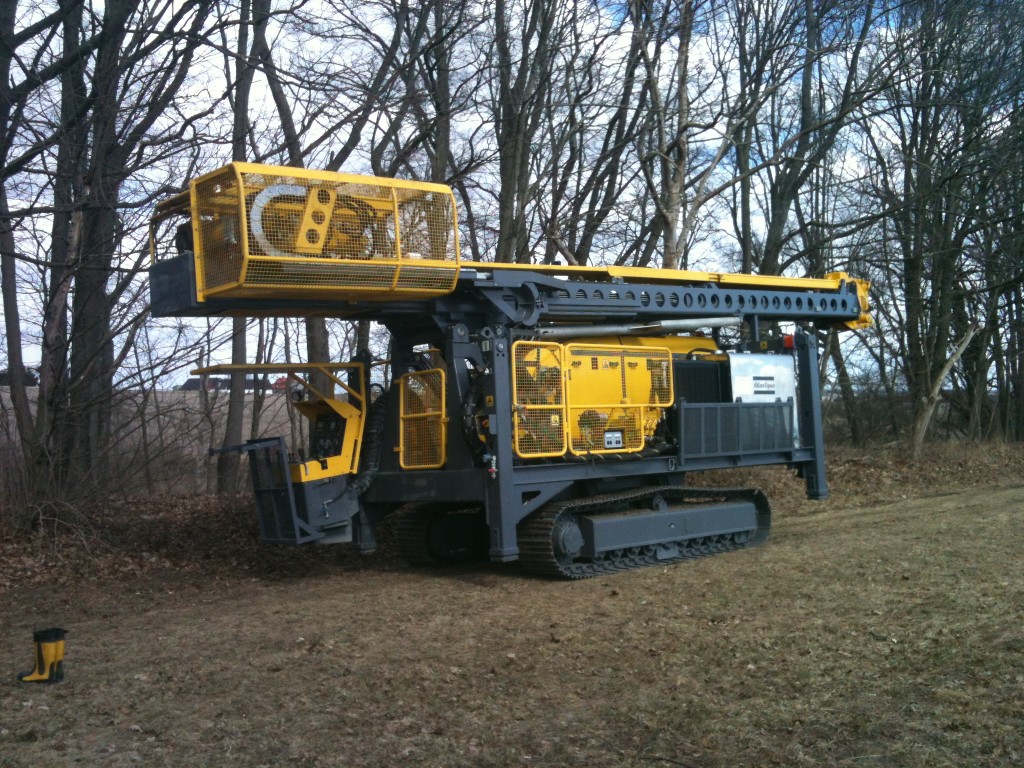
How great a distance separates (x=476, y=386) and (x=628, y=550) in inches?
100

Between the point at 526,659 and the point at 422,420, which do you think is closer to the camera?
the point at 526,659

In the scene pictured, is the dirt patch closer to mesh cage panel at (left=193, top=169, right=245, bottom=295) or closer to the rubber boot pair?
the rubber boot pair

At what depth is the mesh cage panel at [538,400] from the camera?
1082 centimetres

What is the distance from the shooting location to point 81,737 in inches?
229

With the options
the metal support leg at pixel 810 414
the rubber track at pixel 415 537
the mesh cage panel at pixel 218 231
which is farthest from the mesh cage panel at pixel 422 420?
the metal support leg at pixel 810 414

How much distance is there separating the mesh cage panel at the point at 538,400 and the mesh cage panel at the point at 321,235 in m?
1.18

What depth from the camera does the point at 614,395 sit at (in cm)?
1161

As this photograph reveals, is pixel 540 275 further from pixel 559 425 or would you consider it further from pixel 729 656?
pixel 729 656

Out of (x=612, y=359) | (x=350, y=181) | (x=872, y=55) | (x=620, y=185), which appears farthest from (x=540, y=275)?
(x=872, y=55)

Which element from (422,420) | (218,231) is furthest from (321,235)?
(422,420)

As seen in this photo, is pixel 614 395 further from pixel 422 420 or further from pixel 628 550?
pixel 422 420

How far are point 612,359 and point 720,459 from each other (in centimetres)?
216

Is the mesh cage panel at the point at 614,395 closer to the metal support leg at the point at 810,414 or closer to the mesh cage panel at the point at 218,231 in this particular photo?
the metal support leg at the point at 810,414

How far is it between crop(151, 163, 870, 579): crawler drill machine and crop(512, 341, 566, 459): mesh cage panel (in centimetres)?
2
